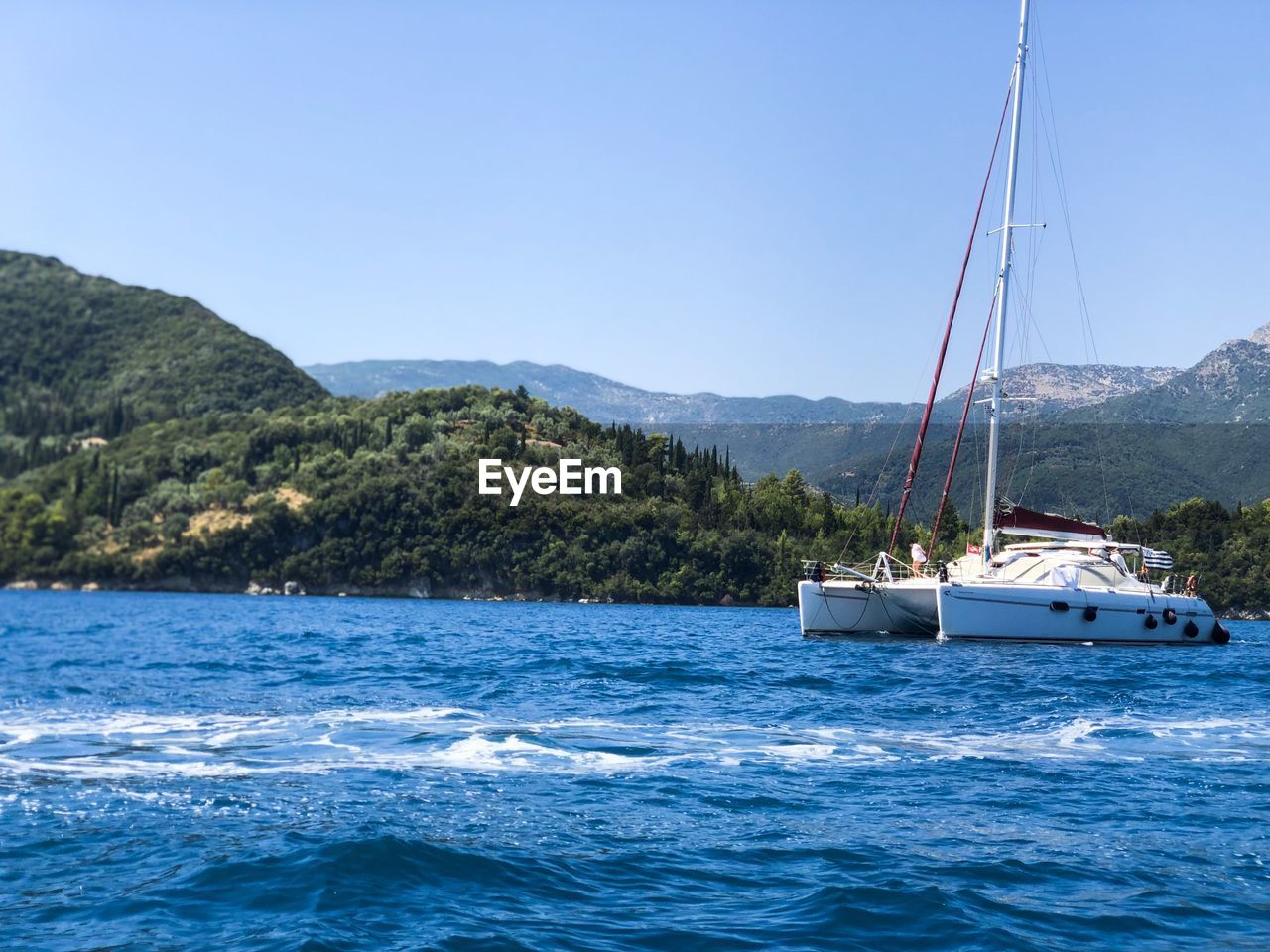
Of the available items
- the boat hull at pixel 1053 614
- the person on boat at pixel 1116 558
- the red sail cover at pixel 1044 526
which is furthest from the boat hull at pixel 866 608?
the person on boat at pixel 1116 558

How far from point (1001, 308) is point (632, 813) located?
40.5 metres

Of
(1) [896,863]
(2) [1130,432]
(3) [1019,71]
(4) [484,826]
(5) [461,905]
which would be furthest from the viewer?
(2) [1130,432]

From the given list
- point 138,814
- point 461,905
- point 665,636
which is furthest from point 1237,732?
point 665,636

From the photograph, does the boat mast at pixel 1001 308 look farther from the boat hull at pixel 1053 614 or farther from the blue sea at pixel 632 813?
the blue sea at pixel 632 813

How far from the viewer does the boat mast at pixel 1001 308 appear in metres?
47.1

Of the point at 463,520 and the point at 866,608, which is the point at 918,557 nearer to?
the point at 866,608

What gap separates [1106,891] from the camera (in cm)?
1070

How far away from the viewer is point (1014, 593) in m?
42.6

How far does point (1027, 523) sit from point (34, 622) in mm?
42091

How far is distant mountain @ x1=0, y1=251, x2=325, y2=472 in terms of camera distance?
1523 inches

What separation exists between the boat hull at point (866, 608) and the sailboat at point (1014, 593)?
0.12 ft

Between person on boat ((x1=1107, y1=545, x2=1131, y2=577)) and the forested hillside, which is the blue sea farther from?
the forested hillside

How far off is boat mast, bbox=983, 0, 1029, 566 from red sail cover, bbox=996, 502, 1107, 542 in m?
0.51

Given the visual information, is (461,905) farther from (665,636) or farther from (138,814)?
(665,636)
